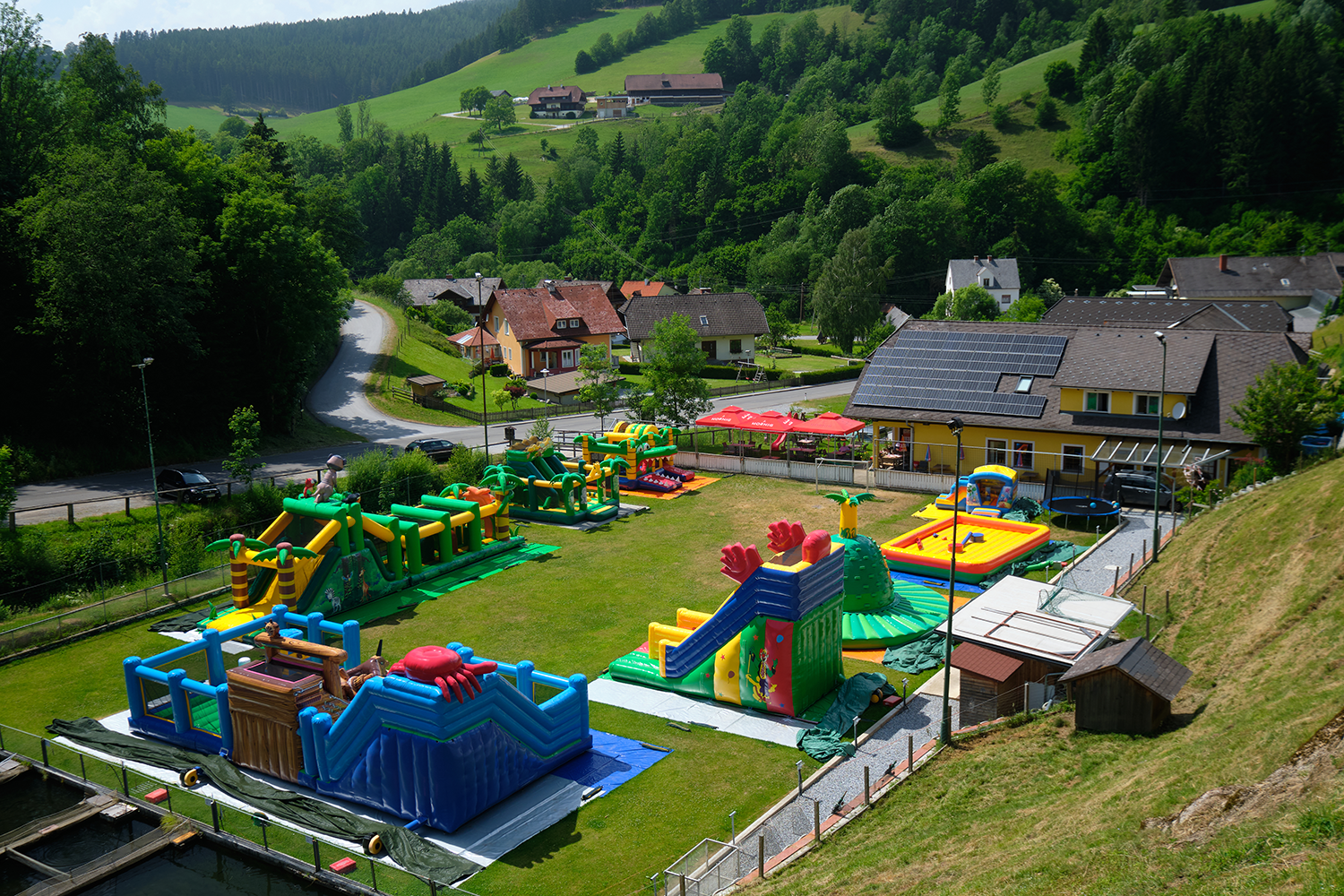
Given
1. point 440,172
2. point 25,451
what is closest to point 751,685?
point 25,451

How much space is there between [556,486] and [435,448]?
1180cm

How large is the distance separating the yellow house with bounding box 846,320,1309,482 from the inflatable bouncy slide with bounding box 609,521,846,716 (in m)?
18.5

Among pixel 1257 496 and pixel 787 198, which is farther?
pixel 787 198

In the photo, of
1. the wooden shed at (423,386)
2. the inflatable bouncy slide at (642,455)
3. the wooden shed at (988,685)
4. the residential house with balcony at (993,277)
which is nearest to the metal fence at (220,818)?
the wooden shed at (988,685)

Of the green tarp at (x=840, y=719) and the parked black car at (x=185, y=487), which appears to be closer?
the green tarp at (x=840, y=719)

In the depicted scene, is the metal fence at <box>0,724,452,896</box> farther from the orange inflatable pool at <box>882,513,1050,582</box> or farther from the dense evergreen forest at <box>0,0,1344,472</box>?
the dense evergreen forest at <box>0,0,1344,472</box>

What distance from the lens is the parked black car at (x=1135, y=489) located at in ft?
118

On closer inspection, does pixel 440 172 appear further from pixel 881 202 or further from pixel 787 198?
pixel 881 202

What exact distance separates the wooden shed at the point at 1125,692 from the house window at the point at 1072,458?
2277 cm

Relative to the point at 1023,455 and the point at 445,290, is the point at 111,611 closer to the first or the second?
the point at 1023,455

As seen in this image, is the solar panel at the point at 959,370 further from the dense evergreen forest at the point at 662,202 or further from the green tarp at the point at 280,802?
the green tarp at the point at 280,802

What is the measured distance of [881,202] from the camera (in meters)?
116

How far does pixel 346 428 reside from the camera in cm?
5550

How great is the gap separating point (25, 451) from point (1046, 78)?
436ft
